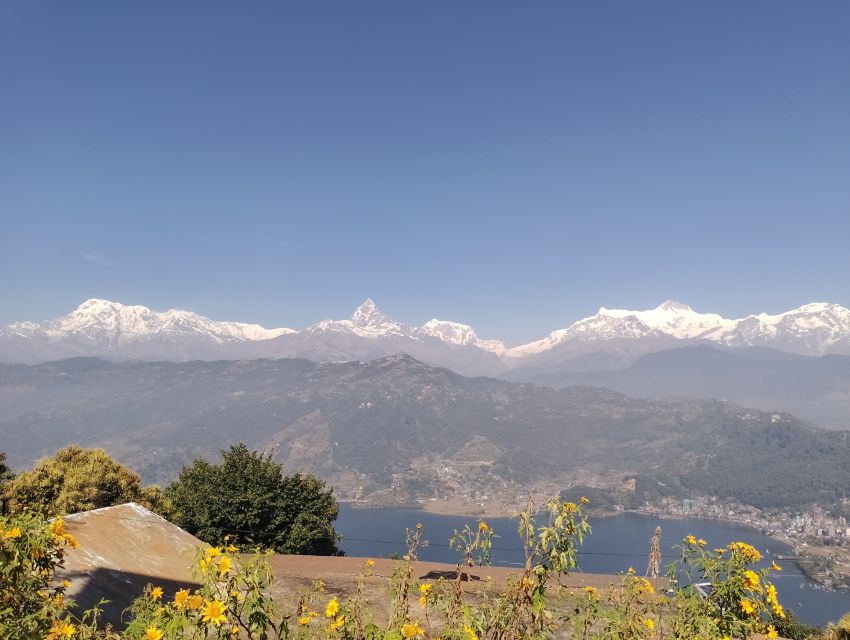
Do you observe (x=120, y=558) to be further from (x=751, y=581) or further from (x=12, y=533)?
(x=751, y=581)

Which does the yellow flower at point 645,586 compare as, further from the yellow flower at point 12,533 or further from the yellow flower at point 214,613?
the yellow flower at point 12,533

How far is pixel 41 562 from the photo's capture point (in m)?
4.42

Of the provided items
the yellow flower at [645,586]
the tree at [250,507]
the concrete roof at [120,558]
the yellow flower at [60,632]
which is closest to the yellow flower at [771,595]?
the yellow flower at [645,586]

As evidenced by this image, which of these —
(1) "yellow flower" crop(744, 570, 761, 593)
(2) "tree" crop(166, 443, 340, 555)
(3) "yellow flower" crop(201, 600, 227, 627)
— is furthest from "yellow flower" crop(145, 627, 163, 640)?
(2) "tree" crop(166, 443, 340, 555)

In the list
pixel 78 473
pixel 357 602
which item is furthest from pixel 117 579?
pixel 78 473

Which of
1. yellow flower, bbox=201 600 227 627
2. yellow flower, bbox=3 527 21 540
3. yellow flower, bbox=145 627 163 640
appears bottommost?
yellow flower, bbox=145 627 163 640

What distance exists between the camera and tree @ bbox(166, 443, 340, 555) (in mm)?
30297

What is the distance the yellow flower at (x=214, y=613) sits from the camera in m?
3.45

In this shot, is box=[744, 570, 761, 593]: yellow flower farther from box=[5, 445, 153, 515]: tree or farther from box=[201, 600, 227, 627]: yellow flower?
box=[5, 445, 153, 515]: tree

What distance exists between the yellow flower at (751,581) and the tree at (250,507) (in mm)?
29452

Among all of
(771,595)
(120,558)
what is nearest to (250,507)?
(120,558)

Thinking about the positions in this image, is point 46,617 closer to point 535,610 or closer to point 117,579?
point 535,610

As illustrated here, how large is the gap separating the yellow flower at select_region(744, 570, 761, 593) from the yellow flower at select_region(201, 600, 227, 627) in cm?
441

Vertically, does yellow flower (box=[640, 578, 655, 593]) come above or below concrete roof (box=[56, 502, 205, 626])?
above
